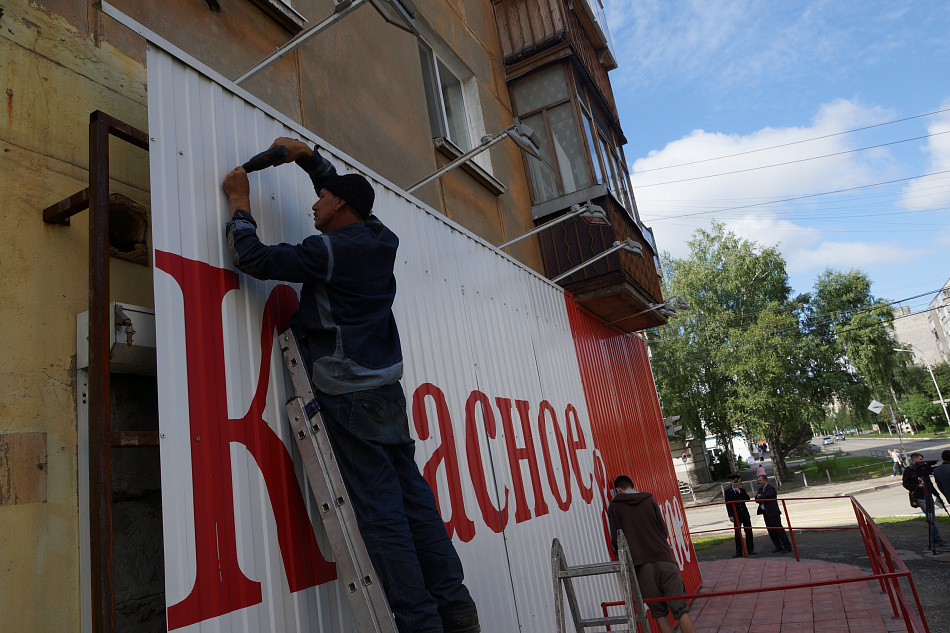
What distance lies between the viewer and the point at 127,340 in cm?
241

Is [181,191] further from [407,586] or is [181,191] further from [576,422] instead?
[576,422]

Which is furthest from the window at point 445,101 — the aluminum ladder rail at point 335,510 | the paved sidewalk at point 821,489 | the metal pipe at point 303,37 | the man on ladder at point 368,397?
the paved sidewalk at point 821,489

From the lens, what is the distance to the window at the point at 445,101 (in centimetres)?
695

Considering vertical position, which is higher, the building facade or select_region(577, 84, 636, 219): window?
select_region(577, 84, 636, 219): window

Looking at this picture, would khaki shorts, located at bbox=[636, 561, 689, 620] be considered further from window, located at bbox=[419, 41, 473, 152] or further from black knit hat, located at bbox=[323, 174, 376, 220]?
black knit hat, located at bbox=[323, 174, 376, 220]

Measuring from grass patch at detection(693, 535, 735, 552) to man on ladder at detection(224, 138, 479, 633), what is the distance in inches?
611

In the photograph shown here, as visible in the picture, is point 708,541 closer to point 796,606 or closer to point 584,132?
point 796,606

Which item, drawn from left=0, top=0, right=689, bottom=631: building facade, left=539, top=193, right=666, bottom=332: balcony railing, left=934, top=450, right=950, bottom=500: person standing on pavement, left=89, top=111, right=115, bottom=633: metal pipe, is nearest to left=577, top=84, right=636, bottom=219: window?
left=539, top=193, right=666, bottom=332: balcony railing

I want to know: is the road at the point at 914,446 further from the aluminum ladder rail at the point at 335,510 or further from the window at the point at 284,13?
the aluminum ladder rail at the point at 335,510

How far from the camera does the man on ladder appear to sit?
2.46 meters

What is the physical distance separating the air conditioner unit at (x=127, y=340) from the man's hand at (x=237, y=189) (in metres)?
0.61

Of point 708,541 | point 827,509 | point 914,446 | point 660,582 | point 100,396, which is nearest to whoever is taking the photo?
point 100,396

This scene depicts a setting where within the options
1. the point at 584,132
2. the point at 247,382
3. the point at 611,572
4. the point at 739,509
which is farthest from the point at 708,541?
the point at 247,382

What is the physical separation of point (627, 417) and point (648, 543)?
8.39ft
